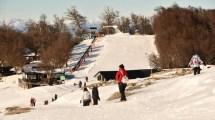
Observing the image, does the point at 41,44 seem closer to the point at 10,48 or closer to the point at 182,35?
the point at 10,48

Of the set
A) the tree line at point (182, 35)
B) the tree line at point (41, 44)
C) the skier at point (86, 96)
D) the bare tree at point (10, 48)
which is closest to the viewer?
the skier at point (86, 96)

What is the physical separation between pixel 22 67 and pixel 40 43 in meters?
23.9

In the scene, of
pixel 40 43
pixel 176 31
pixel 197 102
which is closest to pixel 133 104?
pixel 197 102

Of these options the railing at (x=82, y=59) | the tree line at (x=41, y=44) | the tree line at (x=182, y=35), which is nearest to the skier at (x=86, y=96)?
the tree line at (x=182, y=35)

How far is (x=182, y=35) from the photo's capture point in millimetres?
77188

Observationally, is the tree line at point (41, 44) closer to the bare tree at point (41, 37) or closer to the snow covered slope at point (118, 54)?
the bare tree at point (41, 37)

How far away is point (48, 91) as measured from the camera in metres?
55.7

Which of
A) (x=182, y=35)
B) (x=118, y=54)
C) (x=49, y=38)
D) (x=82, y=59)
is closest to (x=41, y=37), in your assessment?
(x=49, y=38)

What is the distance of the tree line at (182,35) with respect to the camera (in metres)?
73.4

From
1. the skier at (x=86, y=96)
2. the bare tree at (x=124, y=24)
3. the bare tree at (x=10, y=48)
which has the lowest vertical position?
the skier at (x=86, y=96)

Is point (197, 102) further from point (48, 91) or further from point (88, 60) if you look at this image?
point (88, 60)

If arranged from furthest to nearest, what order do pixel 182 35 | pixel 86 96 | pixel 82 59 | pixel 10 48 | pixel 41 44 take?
pixel 41 44
pixel 10 48
pixel 82 59
pixel 182 35
pixel 86 96

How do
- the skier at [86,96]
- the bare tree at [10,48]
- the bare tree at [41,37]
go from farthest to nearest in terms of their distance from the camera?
the bare tree at [41,37], the bare tree at [10,48], the skier at [86,96]

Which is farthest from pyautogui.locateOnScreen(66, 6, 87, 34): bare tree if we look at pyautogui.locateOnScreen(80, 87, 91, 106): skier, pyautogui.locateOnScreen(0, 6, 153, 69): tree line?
pyautogui.locateOnScreen(80, 87, 91, 106): skier
